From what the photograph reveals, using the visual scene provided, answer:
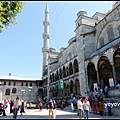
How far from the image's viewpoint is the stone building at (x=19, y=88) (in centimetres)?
4184

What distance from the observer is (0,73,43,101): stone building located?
41.8 m

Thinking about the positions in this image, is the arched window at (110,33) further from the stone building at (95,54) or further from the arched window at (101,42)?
the arched window at (101,42)

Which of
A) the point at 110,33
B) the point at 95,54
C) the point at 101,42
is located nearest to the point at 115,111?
the point at 95,54

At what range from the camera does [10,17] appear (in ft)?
34.5

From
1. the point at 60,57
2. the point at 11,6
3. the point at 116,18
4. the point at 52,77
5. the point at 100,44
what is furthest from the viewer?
the point at 60,57

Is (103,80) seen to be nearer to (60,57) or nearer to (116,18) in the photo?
(116,18)

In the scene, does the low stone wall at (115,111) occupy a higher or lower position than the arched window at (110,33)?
lower

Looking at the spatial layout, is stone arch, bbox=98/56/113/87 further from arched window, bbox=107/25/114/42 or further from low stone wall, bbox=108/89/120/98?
low stone wall, bbox=108/89/120/98

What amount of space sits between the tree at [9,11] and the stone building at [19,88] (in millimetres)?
31916

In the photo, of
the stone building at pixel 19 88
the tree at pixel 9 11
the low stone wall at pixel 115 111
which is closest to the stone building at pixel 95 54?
the low stone wall at pixel 115 111

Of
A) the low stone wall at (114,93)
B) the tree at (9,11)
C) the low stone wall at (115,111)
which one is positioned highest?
the tree at (9,11)

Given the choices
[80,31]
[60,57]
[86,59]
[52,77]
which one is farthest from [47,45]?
[86,59]

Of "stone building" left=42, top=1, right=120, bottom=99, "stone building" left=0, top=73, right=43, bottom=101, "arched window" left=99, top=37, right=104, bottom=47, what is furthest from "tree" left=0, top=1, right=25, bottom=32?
"stone building" left=0, top=73, right=43, bottom=101

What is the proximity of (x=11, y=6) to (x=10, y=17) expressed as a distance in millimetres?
954
